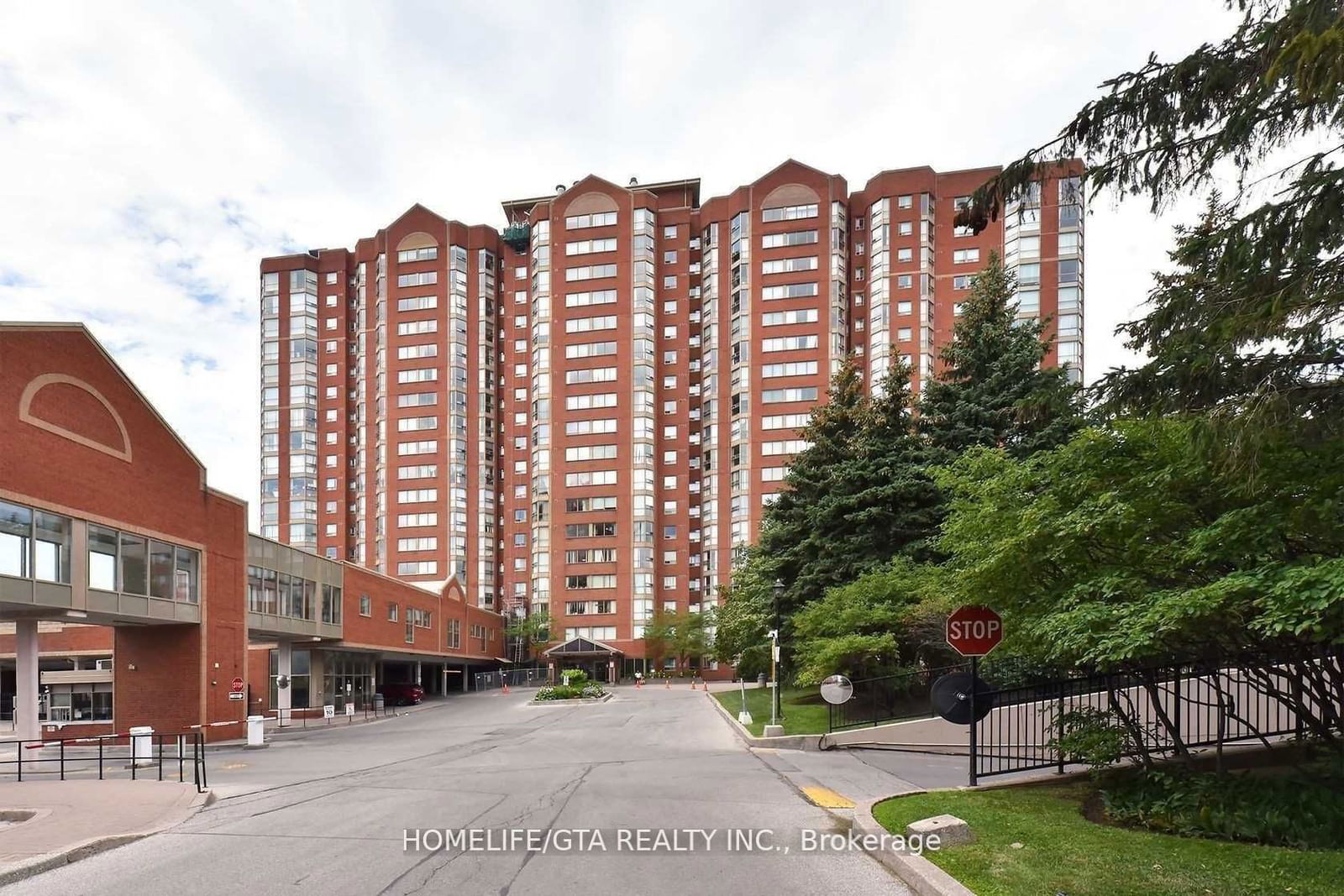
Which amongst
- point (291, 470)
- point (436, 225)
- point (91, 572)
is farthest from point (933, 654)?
point (291, 470)

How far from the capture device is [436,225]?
10331 centimetres

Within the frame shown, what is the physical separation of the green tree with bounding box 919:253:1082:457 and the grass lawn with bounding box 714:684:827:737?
30.6 ft

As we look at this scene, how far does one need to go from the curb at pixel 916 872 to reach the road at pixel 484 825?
147 mm

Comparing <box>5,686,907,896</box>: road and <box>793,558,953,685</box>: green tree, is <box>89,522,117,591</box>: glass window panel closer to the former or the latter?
<box>5,686,907,896</box>: road

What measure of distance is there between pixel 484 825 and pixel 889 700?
15638 millimetres

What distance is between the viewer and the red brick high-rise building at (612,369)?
8925 cm

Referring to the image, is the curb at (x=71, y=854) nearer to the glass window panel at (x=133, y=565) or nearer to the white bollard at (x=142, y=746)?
the white bollard at (x=142, y=746)

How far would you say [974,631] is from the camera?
1180cm

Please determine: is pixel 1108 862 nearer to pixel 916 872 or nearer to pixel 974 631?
pixel 916 872

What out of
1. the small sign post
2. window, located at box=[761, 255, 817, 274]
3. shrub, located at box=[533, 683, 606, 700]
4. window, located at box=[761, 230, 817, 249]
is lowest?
shrub, located at box=[533, 683, 606, 700]

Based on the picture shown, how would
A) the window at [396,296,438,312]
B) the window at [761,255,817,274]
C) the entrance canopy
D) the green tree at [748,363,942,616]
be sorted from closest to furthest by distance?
the green tree at [748,363,942,616] < the entrance canopy < the window at [761,255,817,274] < the window at [396,296,438,312]

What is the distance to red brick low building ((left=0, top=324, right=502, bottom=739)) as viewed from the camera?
22438mm

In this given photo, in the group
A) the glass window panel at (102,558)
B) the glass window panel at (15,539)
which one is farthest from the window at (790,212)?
the glass window panel at (15,539)

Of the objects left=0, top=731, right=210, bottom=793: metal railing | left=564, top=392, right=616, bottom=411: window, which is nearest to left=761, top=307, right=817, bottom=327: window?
left=564, top=392, right=616, bottom=411: window
